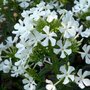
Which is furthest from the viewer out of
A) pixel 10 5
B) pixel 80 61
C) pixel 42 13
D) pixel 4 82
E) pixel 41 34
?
pixel 10 5

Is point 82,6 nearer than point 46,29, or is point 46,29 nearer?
point 46,29

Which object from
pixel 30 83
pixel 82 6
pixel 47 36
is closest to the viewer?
pixel 47 36

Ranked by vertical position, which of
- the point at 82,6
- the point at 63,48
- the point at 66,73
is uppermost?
the point at 82,6

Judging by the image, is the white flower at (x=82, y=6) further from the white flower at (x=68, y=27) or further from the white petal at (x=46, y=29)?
the white petal at (x=46, y=29)

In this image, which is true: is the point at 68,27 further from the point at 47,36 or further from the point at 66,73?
the point at 66,73

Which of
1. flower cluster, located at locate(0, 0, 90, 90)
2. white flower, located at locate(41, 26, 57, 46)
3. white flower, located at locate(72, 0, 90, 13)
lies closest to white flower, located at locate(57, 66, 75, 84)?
flower cluster, located at locate(0, 0, 90, 90)

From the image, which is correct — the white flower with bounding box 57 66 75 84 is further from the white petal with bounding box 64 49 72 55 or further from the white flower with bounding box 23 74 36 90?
the white flower with bounding box 23 74 36 90

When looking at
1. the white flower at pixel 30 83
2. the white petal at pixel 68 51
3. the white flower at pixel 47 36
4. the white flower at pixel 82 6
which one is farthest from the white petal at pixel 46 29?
the white flower at pixel 82 6

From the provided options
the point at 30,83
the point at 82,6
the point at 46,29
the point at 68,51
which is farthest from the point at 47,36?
the point at 82,6

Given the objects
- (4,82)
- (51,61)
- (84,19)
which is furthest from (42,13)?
(4,82)

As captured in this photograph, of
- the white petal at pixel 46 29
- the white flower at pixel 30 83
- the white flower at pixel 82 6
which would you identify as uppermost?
the white flower at pixel 82 6

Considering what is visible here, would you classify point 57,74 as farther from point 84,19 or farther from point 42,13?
point 84,19
